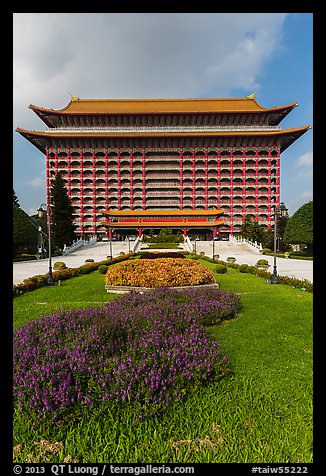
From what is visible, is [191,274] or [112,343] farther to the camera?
[191,274]

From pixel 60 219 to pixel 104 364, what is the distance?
4142 cm

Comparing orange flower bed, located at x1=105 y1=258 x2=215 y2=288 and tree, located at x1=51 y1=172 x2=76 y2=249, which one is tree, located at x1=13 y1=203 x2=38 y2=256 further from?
orange flower bed, located at x1=105 y1=258 x2=215 y2=288

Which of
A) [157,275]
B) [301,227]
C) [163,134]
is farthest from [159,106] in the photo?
[157,275]

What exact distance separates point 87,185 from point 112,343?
196ft

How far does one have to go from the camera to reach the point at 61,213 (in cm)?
4222

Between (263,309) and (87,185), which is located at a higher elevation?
(87,185)

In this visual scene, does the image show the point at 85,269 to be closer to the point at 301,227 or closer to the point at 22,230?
the point at 22,230

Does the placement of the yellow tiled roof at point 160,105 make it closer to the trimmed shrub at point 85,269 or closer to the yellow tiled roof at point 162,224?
the yellow tiled roof at point 162,224

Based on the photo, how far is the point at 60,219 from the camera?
41656 mm

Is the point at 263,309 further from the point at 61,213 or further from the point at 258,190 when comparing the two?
the point at 258,190

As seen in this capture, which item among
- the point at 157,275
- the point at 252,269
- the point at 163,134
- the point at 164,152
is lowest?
the point at 252,269
